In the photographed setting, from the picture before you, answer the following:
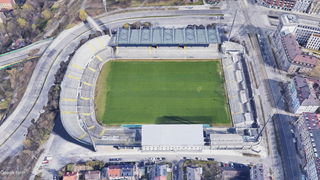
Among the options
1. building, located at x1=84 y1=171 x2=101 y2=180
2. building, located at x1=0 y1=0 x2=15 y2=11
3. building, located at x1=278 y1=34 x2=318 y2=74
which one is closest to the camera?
building, located at x1=84 y1=171 x2=101 y2=180

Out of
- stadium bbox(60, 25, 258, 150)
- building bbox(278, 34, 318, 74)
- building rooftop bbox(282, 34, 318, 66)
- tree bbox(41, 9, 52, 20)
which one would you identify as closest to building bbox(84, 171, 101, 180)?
stadium bbox(60, 25, 258, 150)

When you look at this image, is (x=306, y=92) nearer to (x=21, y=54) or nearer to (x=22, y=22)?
(x=21, y=54)

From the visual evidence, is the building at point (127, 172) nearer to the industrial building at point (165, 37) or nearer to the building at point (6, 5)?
the industrial building at point (165, 37)

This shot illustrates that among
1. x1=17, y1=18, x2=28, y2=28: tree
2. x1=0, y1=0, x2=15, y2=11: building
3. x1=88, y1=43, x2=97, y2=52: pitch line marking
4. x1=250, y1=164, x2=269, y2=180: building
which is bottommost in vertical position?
x1=250, y1=164, x2=269, y2=180: building

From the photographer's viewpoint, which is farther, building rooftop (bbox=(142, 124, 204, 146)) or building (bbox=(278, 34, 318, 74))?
building (bbox=(278, 34, 318, 74))

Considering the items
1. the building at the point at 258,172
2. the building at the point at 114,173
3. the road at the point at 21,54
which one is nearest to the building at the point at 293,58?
the building at the point at 258,172

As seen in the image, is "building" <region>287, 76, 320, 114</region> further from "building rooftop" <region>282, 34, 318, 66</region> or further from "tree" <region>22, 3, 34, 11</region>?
"tree" <region>22, 3, 34, 11</region>

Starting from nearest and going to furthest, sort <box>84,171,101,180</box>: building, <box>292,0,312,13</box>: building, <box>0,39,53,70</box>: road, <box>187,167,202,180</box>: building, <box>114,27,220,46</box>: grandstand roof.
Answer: <box>187,167,202,180</box>: building → <box>84,171,101,180</box>: building → <box>114,27,220,46</box>: grandstand roof → <box>0,39,53,70</box>: road → <box>292,0,312,13</box>: building
